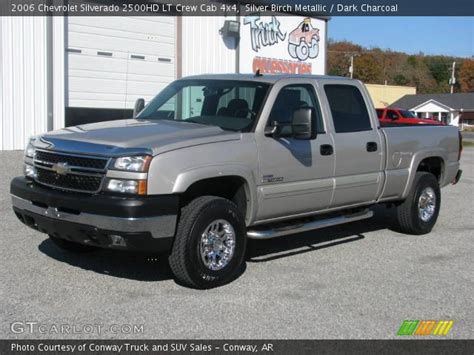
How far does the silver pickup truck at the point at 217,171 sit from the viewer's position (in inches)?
205

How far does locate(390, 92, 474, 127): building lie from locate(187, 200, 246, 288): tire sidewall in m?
85.8

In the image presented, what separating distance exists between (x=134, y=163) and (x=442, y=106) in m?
90.0

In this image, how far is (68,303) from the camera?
511 cm

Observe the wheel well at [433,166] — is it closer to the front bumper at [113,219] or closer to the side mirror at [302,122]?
the side mirror at [302,122]

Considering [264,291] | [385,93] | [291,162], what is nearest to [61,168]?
[264,291]

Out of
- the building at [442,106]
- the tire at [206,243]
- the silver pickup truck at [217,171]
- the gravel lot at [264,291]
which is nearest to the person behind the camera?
the gravel lot at [264,291]

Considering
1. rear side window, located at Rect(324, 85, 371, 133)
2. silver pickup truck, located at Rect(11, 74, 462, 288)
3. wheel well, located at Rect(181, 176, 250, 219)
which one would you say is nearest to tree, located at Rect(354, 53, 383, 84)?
rear side window, located at Rect(324, 85, 371, 133)

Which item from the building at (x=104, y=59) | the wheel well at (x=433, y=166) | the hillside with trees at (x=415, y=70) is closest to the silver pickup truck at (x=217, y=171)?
the wheel well at (x=433, y=166)

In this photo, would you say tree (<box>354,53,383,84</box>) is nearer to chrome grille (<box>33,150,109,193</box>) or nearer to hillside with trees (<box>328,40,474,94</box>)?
hillside with trees (<box>328,40,474,94</box>)

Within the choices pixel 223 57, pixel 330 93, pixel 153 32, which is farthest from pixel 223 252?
pixel 223 57

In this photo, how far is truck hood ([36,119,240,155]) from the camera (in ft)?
17.4

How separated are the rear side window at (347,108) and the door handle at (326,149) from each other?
315 millimetres
